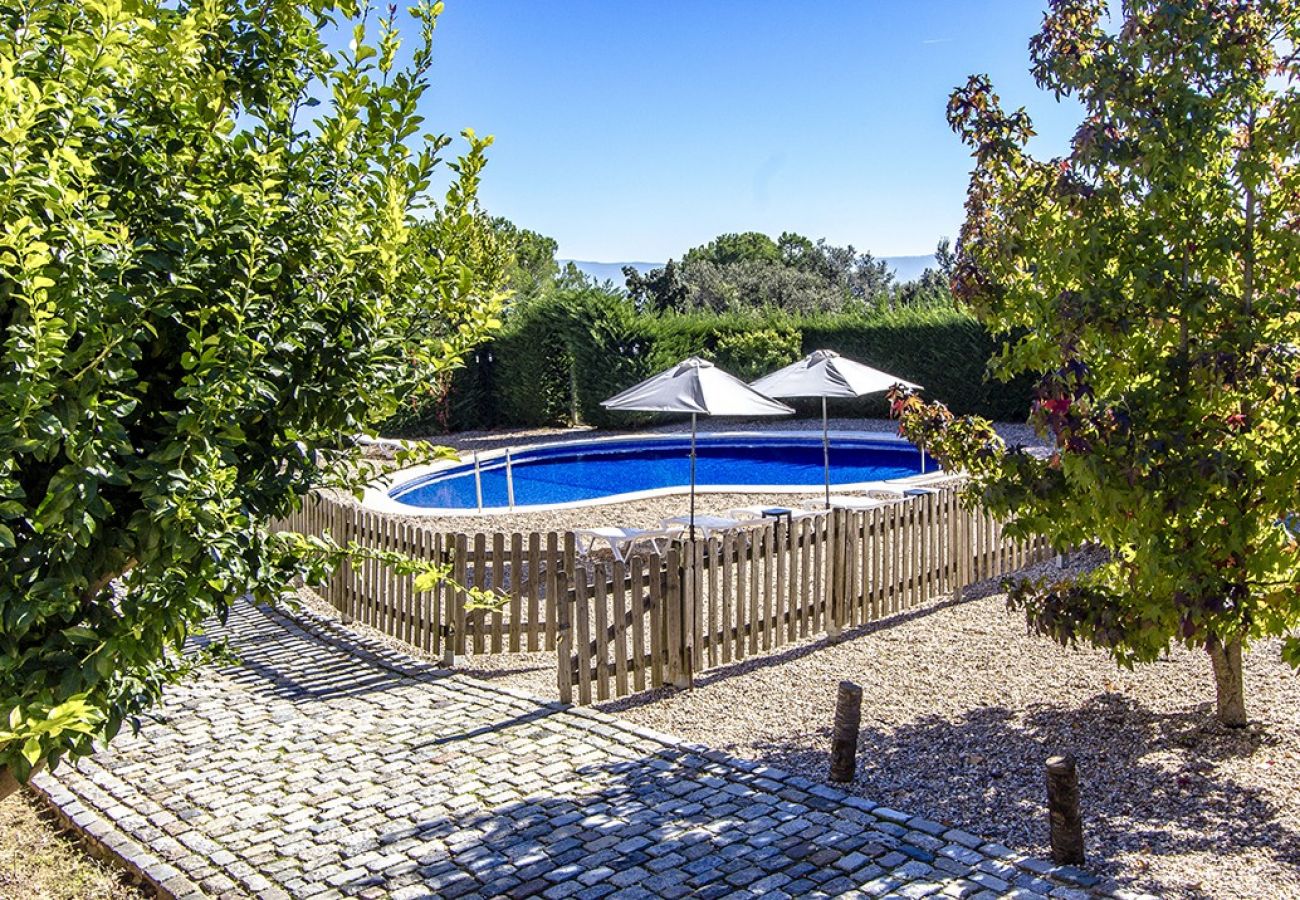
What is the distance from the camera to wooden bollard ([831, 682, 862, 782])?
6.20m

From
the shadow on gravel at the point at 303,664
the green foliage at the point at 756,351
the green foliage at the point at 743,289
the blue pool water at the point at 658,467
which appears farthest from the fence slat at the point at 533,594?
the green foliage at the point at 743,289

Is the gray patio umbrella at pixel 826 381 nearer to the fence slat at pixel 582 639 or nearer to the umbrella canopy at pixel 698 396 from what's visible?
the umbrella canopy at pixel 698 396

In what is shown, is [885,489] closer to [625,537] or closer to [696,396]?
[696,396]

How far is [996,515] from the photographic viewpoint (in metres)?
6.31

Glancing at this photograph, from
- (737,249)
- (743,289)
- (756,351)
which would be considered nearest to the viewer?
(756,351)

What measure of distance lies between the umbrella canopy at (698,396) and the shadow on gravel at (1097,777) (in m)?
5.60

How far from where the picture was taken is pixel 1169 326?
600 cm

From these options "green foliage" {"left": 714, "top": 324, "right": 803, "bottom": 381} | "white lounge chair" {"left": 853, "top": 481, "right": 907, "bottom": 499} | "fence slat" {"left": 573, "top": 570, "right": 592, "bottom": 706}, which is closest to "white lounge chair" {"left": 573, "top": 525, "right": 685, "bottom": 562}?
"fence slat" {"left": 573, "top": 570, "right": 592, "bottom": 706}

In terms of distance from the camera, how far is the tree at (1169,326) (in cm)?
560

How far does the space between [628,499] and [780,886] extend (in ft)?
38.5

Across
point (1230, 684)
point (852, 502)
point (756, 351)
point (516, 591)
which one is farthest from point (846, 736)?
point (756, 351)

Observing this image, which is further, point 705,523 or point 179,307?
point 705,523

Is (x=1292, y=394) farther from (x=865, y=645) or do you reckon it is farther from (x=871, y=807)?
(x=865, y=645)

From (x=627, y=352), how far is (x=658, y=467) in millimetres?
5152
